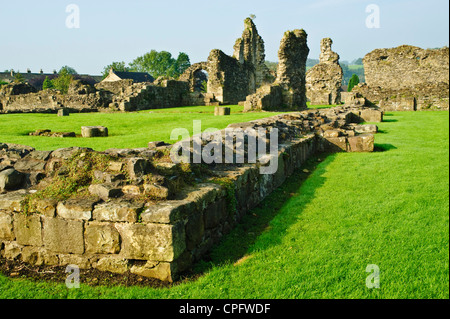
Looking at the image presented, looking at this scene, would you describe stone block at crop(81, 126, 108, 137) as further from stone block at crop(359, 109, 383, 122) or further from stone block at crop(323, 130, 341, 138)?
stone block at crop(359, 109, 383, 122)

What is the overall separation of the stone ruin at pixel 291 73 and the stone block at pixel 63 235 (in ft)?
55.9

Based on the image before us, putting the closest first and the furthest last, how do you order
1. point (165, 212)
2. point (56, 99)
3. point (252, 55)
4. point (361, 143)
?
Answer: point (165, 212) → point (361, 143) → point (56, 99) → point (252, 55)

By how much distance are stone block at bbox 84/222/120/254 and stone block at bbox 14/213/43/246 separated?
0.63 m

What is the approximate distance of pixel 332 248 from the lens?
3895 mm

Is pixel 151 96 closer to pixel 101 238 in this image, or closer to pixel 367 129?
pixel 367 129

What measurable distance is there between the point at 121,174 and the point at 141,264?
3.50ft

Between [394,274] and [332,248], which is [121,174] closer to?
[332,248]

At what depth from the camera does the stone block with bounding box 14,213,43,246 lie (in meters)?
3.95

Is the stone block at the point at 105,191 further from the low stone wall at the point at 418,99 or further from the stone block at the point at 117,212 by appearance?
the low stone wall at the point at 418,99

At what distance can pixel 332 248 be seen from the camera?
12.8 ft

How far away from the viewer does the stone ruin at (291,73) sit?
2119 centimetres

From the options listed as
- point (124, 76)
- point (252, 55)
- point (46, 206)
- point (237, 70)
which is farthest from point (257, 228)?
point (124, 76)

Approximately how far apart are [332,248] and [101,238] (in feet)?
7.89

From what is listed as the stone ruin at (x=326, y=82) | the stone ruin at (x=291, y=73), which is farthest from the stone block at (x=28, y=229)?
the stone ruin at (x=326, y=82)
